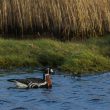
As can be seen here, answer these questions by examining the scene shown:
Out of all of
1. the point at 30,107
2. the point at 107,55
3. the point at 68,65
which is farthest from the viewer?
the point at 107,55

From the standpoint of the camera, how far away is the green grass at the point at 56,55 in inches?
696

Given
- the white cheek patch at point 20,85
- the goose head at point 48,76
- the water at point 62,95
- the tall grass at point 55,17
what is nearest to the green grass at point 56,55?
the water at point 62,95

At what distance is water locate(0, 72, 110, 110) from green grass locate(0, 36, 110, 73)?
33.8 inches

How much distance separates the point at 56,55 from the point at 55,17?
361cm

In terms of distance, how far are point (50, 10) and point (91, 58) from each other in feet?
14.4

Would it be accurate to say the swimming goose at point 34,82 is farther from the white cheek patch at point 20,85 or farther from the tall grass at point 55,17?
the tall grass at point 55,17

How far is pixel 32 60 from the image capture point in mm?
18297

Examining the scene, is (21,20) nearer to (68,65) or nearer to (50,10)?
(50,10)

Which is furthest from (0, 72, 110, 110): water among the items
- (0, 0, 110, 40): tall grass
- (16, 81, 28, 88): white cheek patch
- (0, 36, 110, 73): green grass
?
(0, 0, 110, 40): tall grass

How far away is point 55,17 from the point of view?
71.5 feet

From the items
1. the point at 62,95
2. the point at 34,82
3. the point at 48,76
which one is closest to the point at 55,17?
the point at 48,76

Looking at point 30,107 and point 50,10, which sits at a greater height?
point 50,10

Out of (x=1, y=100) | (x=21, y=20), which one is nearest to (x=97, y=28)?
(x=21, y=20)

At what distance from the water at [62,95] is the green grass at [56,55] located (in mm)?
857
